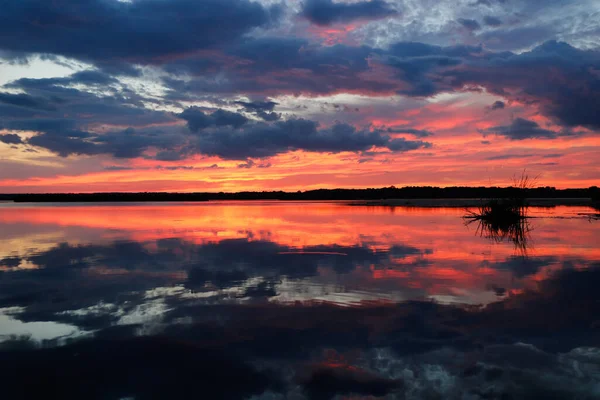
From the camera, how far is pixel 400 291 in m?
9.57

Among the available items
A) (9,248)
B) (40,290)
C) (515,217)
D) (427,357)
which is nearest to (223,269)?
(40,290)

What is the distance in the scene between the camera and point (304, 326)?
7.21m

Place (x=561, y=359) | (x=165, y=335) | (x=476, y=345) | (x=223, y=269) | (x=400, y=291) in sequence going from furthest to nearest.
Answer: (x=223, y=269), (x=400, y=291), (x=165, y=335), (x=476, y=345), (x=561, y=359)

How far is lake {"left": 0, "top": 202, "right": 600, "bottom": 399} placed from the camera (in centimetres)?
517

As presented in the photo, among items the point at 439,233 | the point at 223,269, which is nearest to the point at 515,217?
the point at 439,233

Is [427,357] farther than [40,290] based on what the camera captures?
No

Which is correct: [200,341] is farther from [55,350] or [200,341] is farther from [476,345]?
[476,345]

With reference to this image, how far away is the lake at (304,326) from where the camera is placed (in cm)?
517

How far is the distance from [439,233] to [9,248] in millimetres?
17619

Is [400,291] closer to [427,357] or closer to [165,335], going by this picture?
[427,357]

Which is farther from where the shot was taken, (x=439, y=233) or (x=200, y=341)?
(x=439, y=233)

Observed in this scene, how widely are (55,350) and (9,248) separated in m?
13.6

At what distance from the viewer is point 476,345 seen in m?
6.22

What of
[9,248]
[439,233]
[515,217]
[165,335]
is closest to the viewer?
[165,335]
